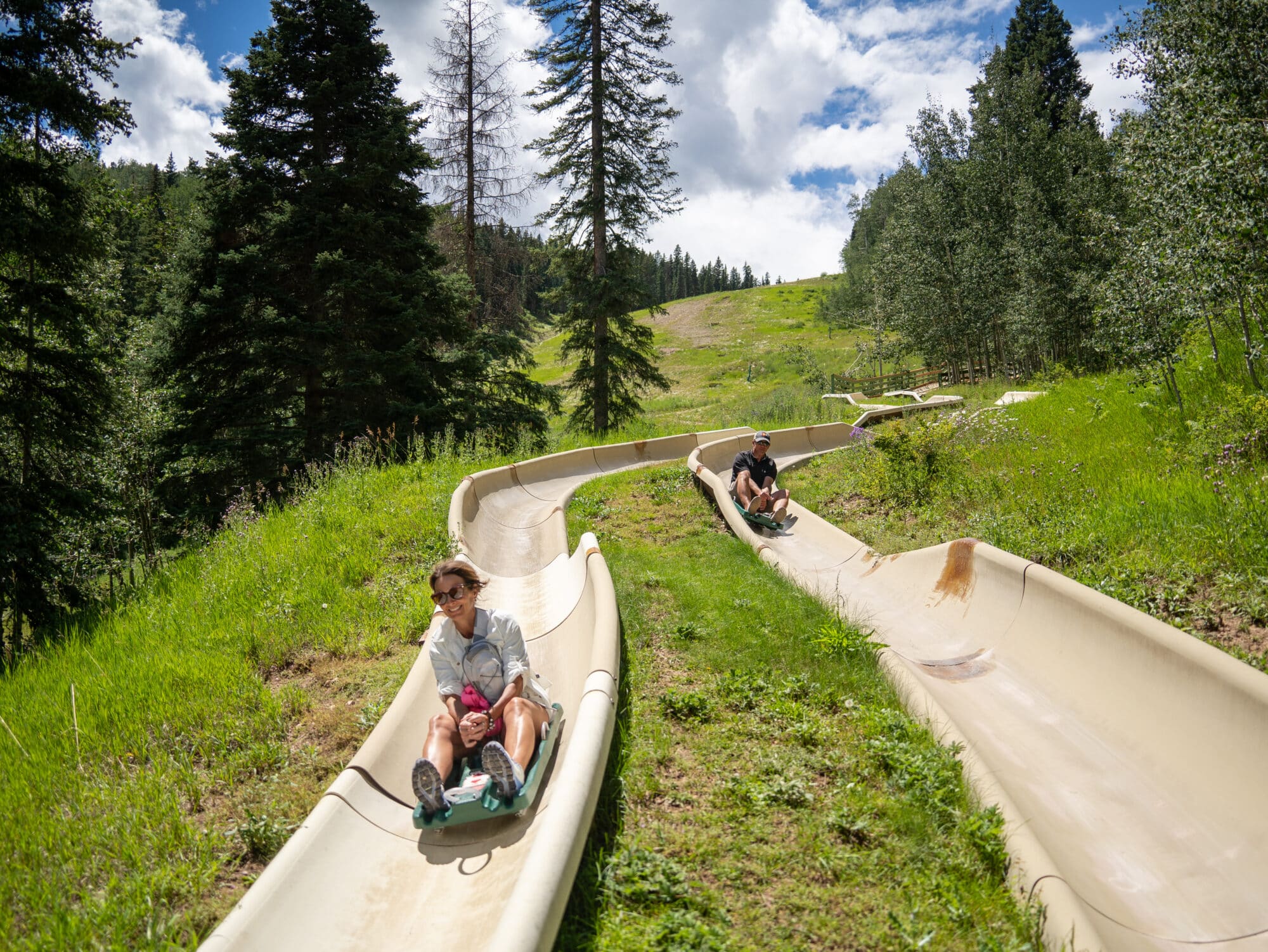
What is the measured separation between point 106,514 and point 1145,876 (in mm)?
11821

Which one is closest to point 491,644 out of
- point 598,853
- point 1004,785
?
point 598,853

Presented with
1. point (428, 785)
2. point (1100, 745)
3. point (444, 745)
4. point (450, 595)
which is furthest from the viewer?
point (1100, 745)

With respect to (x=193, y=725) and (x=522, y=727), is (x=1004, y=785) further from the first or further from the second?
(x=193, y=725)

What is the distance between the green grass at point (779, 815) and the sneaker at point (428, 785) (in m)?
0.84

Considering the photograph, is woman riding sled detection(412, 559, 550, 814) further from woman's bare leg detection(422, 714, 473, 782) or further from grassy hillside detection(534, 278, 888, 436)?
grassy hillside detection(534, 278, 888, 436)

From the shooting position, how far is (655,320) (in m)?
91.6

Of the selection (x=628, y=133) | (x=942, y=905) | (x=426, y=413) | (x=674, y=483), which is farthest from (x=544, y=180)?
(x=942, y=905)

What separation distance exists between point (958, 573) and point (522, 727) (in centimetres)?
521

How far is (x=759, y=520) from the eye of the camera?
9.83 metres

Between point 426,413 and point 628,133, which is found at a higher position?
point 628,133

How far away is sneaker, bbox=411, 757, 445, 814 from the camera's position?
3.32 meters

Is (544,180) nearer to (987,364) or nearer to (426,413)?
(426,413)

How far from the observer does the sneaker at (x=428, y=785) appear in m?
3.32

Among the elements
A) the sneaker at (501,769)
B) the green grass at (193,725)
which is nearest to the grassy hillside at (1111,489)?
the sneaker at (501,769)
